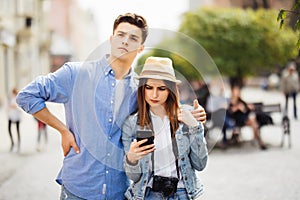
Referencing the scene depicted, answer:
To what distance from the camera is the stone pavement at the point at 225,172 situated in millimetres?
7629

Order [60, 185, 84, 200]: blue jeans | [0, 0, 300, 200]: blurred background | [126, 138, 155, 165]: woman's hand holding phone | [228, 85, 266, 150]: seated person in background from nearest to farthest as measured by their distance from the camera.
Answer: [126, 138, 155, 165]: woman's hand holding phone < [60, 185, 84, 200]: blue jeans < [0, 0, 300, 200]: blurred background < [228, 85, 266, 150]: seated person in background

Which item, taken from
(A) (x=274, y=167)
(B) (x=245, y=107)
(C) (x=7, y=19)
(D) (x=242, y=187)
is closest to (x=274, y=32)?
(B) (x=245, y=107)

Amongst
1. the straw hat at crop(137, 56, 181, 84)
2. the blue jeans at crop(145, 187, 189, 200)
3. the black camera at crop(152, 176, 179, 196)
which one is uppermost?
the straw hat at crop(137, 56, 181, 84)

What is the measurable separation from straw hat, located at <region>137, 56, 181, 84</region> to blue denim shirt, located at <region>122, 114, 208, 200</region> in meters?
0.22

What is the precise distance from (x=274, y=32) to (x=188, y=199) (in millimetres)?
17117

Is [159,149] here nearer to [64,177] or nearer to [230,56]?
[64,177]

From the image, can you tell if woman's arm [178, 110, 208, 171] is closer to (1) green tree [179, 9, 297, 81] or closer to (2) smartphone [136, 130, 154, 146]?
(2) smartphone [136, 130, 154, 146]

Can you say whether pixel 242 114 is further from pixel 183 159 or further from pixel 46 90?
pixel 46 90

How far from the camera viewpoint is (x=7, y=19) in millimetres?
30000

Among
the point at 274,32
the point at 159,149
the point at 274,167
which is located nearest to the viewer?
the point at 159,149

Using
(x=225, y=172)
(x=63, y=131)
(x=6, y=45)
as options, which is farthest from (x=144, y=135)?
(x=6, y=45)

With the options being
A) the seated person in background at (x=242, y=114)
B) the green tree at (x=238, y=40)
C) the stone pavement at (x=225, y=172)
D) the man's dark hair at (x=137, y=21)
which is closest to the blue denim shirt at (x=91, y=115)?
the man's dark hair at (x=137, y=21)

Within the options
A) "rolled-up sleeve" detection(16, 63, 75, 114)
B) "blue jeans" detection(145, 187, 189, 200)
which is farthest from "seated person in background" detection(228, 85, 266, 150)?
"rolled-up sleeve" detection(16, 63, 75, 114)

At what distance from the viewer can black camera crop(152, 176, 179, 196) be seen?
3062mm
